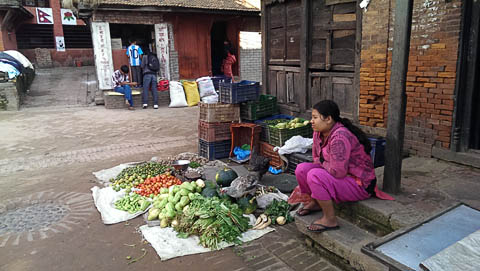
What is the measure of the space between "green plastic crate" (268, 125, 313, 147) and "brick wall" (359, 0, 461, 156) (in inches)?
44.9

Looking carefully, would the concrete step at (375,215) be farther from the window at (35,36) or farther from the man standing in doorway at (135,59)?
the window at (35,36)

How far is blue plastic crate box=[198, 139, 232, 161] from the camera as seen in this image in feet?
22.4

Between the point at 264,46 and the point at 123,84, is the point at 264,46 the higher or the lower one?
the higher one

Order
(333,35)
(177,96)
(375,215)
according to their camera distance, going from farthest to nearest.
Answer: (177,96), (333,35), (375,215)

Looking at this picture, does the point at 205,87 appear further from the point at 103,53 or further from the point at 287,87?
the point at 287,87

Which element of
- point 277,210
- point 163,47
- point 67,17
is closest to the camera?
point 277,210

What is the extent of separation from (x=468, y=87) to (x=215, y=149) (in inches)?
166

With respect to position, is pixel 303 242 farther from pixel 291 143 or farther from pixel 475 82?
pixel 475 82

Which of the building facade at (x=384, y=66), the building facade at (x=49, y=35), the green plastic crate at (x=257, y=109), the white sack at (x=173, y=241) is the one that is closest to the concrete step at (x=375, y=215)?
the white sack at (x=173, y=241)

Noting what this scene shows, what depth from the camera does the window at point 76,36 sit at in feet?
71.1

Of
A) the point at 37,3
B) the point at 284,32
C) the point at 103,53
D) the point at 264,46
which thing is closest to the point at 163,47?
the point at 103,53

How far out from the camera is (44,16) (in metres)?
20.8

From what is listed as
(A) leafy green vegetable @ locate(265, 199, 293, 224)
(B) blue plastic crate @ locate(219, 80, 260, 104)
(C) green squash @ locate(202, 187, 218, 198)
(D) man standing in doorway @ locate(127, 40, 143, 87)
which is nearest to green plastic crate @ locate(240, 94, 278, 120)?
(B) blue plastic crate @ locate(219, 80, 260, 104)

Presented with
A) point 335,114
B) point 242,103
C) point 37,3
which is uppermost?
point 37,3
